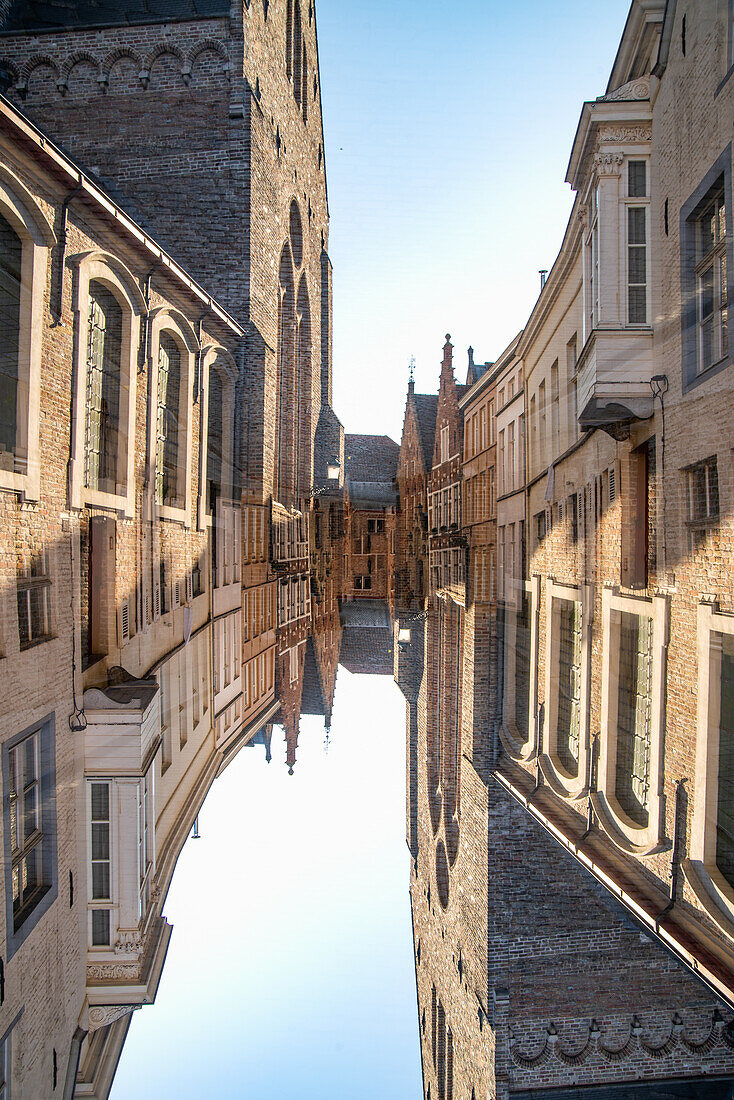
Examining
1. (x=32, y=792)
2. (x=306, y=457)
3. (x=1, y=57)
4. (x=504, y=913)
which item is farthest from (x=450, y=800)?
(x=1, y=57)

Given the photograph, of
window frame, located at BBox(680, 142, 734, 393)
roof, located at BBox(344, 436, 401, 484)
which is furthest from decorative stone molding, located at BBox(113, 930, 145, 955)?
roof, located at BBox(344, 436, 401, 484)

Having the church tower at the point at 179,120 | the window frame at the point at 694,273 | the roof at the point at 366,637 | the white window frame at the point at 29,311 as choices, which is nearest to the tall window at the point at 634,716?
the window frame at the point at 694,273

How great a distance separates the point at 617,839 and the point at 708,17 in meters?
4.00

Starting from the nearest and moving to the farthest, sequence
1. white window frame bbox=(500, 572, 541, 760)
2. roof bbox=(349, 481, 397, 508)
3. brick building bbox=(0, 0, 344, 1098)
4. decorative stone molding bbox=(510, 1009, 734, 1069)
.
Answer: brick building bbox=(0, 0, 344, 1098) → white window frame bbox=(500, 572, 541, 760) → decorative stone molding bbox=(510, 1009, 734, 1069) → roof bbox=(349, 481, 397, 508)

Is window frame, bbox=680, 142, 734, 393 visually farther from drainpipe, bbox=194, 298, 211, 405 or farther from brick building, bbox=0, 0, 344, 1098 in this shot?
drainpipe, bbox=194, 298, 211, 405

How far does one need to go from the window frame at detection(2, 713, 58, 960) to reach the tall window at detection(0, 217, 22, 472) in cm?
132

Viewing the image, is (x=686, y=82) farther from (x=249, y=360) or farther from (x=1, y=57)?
(x=1, y=57)

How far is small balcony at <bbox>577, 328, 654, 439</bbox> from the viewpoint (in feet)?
11.1

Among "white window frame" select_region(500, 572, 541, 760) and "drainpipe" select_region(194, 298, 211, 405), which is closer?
"white window frame" select_region(500, 572, 541, 760)

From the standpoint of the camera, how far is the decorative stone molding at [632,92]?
3.45 m

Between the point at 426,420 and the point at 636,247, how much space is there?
6991 millimetres

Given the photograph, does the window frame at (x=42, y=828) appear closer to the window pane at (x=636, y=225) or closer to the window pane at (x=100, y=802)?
the window pane at (x=100, y=802)

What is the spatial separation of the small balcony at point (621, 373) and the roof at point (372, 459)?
26.1ft

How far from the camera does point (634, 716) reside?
371cm
